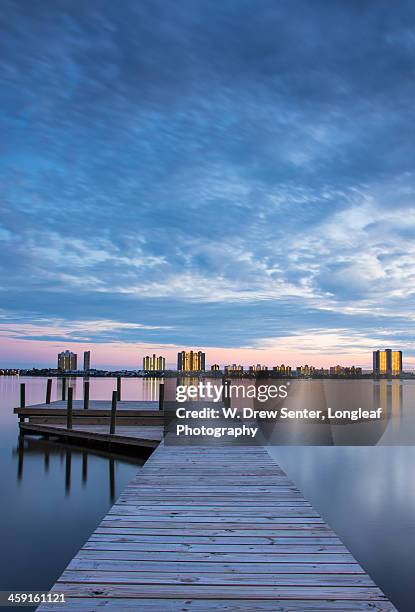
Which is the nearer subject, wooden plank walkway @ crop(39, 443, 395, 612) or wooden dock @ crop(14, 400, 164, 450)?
wooden plank walkway @ crop(39, 443, 395, 612)

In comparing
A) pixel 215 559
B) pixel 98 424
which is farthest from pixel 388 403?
pixel 215 559

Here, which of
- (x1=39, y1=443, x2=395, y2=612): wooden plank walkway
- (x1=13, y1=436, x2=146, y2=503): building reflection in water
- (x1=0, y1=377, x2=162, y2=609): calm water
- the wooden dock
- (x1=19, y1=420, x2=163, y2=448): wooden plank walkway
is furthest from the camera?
the wooden dock

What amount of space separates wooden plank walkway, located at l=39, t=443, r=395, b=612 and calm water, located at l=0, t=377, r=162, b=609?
263 centimetres

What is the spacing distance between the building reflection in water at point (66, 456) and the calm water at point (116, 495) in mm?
38

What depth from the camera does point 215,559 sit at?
180 inches

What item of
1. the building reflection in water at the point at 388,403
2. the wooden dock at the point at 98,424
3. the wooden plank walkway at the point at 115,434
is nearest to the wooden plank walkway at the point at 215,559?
the wooden plank walkway at the point at 115,434

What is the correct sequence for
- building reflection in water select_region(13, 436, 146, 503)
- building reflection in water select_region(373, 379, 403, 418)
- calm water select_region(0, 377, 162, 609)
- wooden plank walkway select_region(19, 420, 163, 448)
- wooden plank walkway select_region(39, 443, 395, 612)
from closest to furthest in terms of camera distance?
wooden plank walkway select_region(39, 443, 395, 612) → calm water select_region(0, 377, 162, 609) → building reflection in water select_region(13, 436, 146, 503) → wooden plank walkway select_region(19, 420, 163, 448) → building reflection in water select_region(373, 379, 403, 418)

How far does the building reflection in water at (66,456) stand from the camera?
576 inches

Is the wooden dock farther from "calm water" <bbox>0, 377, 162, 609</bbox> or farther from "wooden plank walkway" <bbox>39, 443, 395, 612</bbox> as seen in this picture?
"wooden plank walkway" <bbox>39, 443, 395, 612</bbox>

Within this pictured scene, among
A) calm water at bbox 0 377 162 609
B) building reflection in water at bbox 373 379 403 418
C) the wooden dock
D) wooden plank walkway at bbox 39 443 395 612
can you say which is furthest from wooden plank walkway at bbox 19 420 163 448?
building reflection in water at bbox 373 379 403 418

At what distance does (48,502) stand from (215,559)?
926 centimetres

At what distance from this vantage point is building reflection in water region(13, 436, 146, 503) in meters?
14.6

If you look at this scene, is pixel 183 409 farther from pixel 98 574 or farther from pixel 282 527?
pixel 98 574

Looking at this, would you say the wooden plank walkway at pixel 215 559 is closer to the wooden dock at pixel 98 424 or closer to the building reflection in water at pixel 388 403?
the wooden dock at pixel 98 424
